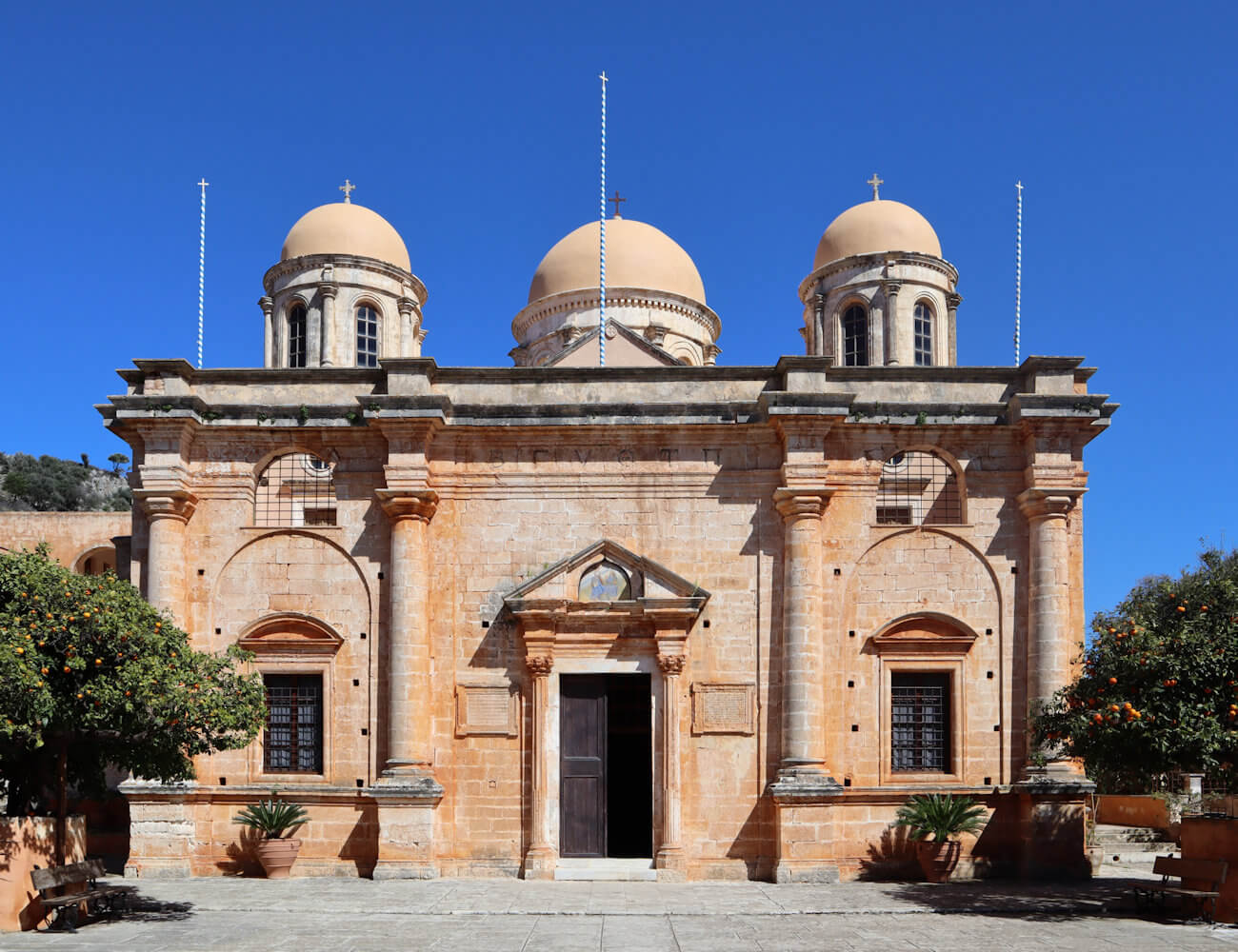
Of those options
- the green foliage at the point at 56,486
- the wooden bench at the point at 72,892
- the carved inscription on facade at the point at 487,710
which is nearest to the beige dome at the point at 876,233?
the carved inscription on facade at the point at 487,710

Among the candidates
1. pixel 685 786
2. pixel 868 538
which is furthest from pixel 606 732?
pixel 868 538

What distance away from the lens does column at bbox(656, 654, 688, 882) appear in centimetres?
1797

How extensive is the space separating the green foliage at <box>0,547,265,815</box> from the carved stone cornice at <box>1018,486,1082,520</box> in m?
11.6

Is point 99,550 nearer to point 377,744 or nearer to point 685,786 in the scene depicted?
point 377,744

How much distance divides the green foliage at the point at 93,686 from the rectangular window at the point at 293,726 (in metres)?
3.56

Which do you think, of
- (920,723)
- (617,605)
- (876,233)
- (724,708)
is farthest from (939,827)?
(876,233)

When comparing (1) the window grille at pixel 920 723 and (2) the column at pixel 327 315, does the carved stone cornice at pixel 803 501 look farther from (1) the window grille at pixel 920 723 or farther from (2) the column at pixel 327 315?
(2) the column at pixel 327 315

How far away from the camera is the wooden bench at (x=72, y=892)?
13602 millimetres

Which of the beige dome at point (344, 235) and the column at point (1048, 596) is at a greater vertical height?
the beige dome at point (344, 235)

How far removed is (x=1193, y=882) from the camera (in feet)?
48.4

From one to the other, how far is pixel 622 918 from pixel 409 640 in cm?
554

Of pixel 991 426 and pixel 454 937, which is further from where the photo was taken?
pixel 991 426

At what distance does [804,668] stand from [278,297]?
17360mm

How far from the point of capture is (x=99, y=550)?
37562 millimetres
